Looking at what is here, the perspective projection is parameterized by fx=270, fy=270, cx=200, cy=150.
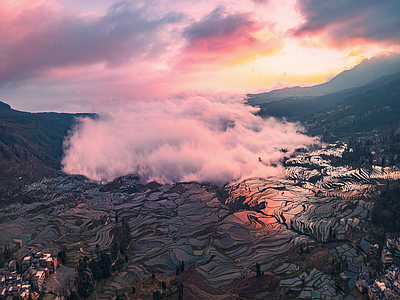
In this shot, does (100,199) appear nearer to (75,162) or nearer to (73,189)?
(73,189)

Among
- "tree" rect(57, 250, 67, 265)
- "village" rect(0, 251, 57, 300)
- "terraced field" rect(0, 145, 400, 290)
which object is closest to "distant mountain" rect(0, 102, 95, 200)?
"terraced field" rect(0, 145, 400, 290)

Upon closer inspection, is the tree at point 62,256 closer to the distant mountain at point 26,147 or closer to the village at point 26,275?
the village at point 26,275

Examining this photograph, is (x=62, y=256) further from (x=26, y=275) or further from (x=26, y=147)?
(x=26, y=147)

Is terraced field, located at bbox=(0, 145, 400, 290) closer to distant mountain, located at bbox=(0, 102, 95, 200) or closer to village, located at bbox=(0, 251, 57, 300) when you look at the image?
village, located at bbox=(0, 251, 57, 300)

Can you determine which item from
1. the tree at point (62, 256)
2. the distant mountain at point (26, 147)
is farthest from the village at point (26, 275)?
the distant mountain at point (26, 147)

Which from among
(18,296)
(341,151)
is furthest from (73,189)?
(341,151)
